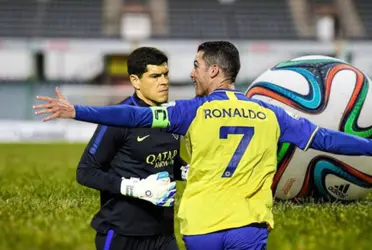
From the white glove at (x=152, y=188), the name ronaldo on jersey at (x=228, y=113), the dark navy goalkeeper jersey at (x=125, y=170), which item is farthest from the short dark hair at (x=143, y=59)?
the name ronaldo on jersey at (x=228, y=113)

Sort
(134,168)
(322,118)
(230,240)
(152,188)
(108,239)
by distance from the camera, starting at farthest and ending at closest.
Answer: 1. (322,118)
2. (134,168)
3. (108,239)
4. (152,188)
5. (230,240)

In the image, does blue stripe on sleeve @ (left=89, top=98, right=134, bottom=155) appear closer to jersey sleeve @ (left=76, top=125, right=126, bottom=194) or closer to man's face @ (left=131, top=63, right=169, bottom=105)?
jersey sleeve @ (left=76, top=125, right=126, bottom=194)

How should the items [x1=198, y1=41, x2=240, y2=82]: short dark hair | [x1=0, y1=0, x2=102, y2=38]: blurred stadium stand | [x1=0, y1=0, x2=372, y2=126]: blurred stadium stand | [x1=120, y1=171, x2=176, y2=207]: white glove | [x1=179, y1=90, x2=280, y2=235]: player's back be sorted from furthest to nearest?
[x1=0, y1=0, x2=102, y2=38]: blurred stadium stand < [x1=0, y1=0, x2=372, y2=126]: blurred stadium stand < [x1=120, y1=171, x2=176, y2=207]: white glove < [x1=198, y1=41, x2=240, y2=82]: short dark hair < [x1=179, y1=90, x2=280, y2=235]: player's back

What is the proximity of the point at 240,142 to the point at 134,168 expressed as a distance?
108 cm

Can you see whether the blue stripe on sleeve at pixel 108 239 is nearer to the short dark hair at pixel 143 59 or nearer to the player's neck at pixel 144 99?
the player's neck at pixel 144 99

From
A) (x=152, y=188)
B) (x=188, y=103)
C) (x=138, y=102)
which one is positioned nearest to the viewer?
(x=188, y=103)

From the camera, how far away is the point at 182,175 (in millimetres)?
5805

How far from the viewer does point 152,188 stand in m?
5.07

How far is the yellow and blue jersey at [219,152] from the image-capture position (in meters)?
4.52

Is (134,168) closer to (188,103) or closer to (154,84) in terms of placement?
(154,84)

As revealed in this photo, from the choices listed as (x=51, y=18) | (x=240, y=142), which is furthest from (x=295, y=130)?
(x=51, y=18)

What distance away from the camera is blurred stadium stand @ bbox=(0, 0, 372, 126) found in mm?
38906

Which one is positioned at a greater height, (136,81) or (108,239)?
(136,81)

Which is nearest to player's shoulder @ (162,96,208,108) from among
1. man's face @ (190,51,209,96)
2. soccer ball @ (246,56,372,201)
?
man's face @ (190,51,209,96)
